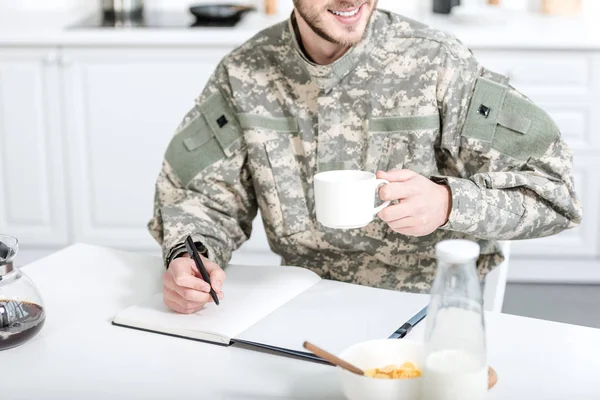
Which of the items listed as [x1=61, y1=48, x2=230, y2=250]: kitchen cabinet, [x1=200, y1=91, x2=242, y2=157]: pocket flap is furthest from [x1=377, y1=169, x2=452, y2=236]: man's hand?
[x1=61, y1=48, x2=230, y2=250]: kitchen cabinet

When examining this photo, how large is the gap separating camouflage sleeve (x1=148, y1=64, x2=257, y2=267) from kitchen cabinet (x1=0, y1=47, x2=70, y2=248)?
151cm

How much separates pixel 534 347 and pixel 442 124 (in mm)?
504

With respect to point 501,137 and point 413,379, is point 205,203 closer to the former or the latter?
point 501,137

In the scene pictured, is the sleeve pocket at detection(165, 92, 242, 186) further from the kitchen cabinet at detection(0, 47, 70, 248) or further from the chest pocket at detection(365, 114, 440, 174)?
the kitchen cabinet at detection(0, 47, 70, 248)

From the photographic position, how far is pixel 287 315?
1.35 meters

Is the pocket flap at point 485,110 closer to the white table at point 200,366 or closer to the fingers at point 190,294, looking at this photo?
the white table at point 200,366

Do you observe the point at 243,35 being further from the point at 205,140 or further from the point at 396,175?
the point at 396,175

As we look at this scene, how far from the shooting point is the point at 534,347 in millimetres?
1243

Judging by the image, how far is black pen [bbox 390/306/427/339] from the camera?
1270 mm

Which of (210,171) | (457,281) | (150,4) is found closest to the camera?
(457,281)

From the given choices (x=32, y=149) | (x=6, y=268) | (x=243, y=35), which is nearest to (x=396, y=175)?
(x=6, y=268)

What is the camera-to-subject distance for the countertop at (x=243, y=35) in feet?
9.52

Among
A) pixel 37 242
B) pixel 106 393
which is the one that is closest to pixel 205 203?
pixel 106 393

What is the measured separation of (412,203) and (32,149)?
2125 mm
